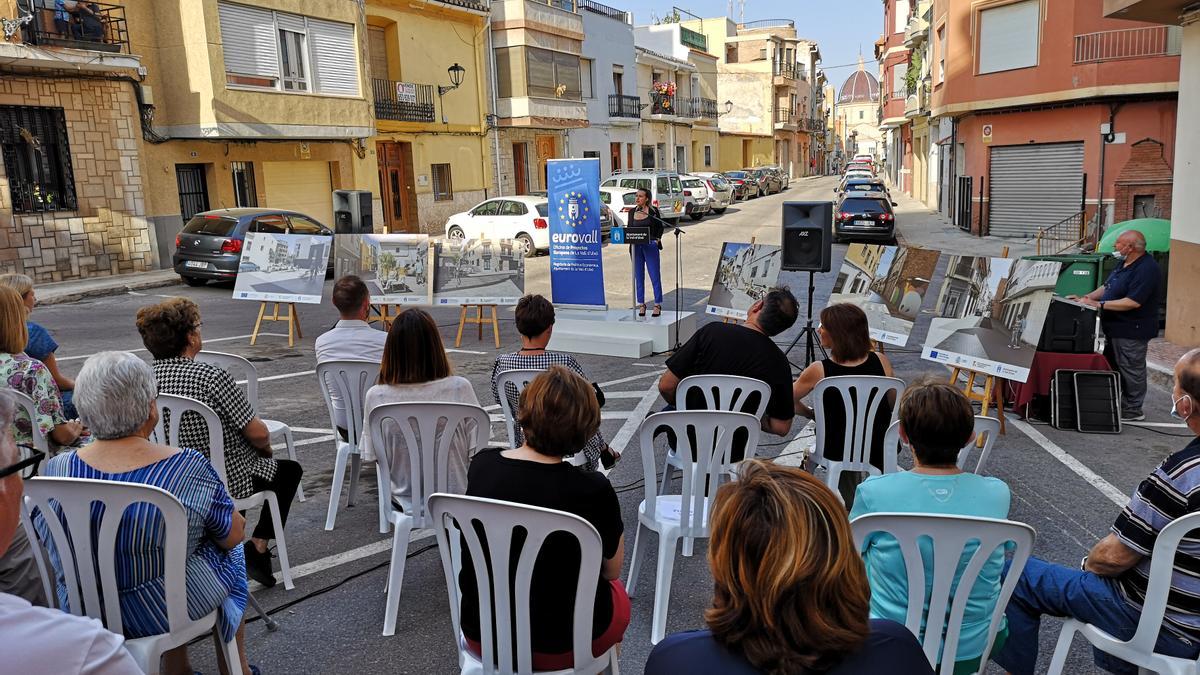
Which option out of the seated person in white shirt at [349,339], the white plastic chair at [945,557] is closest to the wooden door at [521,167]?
the seated person in white shirt at [349,339]

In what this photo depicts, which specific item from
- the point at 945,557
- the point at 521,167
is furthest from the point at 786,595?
the point at 521,167

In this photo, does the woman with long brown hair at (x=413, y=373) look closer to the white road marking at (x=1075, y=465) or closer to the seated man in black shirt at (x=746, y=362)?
the seated man in black shirt at (x=746, y=362)

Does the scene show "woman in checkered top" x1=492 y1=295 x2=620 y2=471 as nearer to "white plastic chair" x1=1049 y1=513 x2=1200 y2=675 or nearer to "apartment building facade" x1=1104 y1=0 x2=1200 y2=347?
"white plastic chair" x1=1049 y1=513 x2=1200 y2=675

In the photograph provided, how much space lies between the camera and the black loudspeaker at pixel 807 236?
28.7 ft

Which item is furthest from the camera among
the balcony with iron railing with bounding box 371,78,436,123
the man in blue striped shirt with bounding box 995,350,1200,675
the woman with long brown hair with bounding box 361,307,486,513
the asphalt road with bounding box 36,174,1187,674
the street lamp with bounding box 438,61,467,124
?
the street lamp with bounding box 438,61,467,124

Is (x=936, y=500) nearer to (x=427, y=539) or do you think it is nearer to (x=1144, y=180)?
(x=427, y=539)

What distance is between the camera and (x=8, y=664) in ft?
4.39

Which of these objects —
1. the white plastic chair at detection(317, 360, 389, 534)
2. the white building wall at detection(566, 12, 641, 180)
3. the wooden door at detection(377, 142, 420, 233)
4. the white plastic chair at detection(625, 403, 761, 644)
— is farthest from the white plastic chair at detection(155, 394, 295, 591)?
the white building wall at detection(566, 12, 641, 180)

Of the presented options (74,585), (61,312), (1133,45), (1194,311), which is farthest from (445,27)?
(74,585)

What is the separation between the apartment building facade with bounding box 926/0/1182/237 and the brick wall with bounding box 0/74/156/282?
62.9 feet

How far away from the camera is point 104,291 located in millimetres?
14930

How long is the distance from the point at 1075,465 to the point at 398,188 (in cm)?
2216

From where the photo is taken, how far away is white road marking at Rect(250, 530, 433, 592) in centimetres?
445

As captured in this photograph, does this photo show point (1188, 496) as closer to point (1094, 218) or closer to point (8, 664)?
A: point (8, 664)
